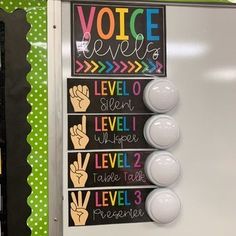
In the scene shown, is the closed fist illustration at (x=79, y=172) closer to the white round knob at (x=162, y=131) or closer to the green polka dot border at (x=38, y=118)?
the green polka dot border at (x=38, y=118)

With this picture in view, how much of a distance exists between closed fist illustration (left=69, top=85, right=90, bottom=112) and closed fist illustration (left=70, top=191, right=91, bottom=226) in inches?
12.2

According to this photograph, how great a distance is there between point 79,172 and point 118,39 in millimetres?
513

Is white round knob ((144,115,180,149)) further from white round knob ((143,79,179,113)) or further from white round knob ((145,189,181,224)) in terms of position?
white round knob ((145,189,181,224))

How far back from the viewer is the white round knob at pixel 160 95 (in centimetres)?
131

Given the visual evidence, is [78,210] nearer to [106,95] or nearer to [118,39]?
[106,95]

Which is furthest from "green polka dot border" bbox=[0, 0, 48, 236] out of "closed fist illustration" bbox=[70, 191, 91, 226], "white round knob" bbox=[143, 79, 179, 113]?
"white round knob" bbox=[143, 79, 179, 113]

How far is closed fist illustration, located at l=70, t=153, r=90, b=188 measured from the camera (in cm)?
133

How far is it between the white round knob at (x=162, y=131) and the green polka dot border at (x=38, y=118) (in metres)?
0.37

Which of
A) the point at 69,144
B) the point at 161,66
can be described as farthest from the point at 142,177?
the point at 161,66

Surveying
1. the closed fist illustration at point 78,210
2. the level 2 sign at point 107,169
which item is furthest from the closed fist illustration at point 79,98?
the closed fist illustration at point 78,210

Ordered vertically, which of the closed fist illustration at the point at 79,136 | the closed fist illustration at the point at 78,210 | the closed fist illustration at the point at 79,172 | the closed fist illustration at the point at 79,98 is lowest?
the closed fist illustration at the point at 78,210

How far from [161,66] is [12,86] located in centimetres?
55

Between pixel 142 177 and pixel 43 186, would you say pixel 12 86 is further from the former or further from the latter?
pixel 142 177

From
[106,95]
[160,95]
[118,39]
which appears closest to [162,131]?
[160,95]
